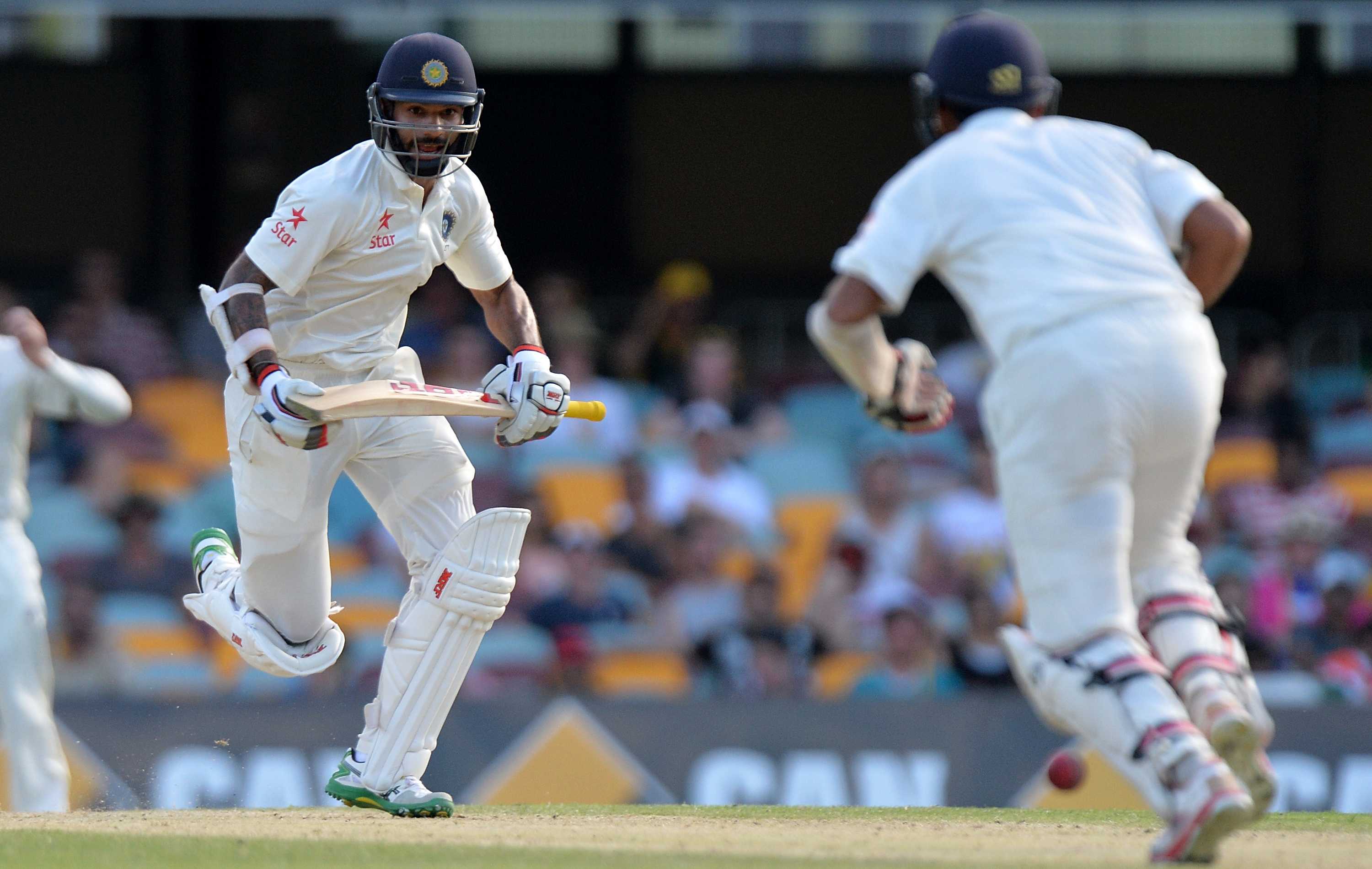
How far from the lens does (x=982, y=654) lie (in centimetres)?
917

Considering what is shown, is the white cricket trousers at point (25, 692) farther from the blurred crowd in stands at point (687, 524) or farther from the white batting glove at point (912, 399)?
the white batting glove at point (912, 399)

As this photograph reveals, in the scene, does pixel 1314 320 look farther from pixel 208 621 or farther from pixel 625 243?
pixel 208 621

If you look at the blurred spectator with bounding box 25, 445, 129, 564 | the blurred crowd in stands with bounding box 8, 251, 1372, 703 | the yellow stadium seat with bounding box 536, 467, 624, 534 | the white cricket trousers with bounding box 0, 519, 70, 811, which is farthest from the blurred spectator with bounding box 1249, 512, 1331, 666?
the blurred spectator with bounding box 25, 445, 129, 564

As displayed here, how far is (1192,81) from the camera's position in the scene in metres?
13.8

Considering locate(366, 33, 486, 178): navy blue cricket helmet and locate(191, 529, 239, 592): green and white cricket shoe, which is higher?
locate(366, 33, 486, 178): navy blue cricket helmet

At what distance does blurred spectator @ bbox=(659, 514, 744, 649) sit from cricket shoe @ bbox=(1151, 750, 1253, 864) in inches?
233

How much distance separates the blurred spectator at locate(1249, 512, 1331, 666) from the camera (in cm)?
971

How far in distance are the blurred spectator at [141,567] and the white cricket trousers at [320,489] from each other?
193 inches

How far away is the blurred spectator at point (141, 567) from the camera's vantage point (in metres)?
10.0

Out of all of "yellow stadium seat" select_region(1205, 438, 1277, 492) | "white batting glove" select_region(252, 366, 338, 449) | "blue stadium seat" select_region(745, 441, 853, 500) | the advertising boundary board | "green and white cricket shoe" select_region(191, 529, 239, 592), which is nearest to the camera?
"white batting glove" select_region(252, 366, 338, 449)

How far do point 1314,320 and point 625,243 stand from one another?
497 centimetres

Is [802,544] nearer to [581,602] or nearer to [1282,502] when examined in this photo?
[581,602]

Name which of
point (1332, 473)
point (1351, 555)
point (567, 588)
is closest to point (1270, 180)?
point (1332, 473)

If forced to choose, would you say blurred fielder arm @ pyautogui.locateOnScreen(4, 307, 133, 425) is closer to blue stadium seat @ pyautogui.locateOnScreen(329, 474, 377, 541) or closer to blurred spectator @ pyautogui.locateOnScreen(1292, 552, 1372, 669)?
blue stadium seat @ pyautogui.locateOnScreen(329, 474, 377, 541)
